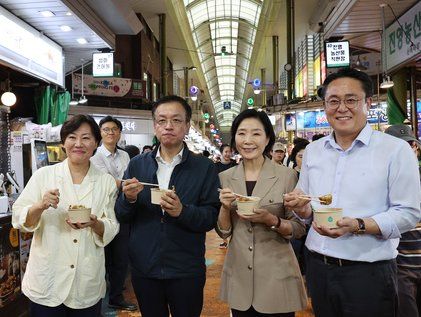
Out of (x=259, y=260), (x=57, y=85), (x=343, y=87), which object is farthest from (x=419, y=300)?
(x=57, y=85)

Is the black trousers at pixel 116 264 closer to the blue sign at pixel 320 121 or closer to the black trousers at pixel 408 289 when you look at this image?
the black trousers at pixel 408 289

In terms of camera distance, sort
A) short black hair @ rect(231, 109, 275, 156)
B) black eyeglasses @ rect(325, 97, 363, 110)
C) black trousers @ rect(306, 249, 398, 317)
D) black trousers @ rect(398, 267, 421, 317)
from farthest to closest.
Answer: black trousers @ rect(398, 267, 421, 317) < short black hair @ rect(231, 109, 275, 156) < black eyeglasses @ rect(325, 97, 363, 110) < black trousers @ rect(306, 249, 398, 317)

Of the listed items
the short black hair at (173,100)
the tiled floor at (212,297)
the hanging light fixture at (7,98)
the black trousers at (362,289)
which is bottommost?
the tiled floor at (212,297)

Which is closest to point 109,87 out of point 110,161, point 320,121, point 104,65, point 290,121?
point 104,65

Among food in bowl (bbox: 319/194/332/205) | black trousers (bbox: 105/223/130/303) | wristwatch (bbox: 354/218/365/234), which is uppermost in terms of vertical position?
food in bowl (bbox: 319/194/332/205)

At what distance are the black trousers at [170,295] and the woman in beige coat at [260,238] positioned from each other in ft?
0.61

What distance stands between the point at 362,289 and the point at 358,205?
396 millimetres

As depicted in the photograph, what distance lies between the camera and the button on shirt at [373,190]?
1.86 m

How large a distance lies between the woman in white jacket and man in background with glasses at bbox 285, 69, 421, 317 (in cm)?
113

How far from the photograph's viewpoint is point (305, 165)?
2.27m

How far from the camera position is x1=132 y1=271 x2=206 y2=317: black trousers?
232 cm

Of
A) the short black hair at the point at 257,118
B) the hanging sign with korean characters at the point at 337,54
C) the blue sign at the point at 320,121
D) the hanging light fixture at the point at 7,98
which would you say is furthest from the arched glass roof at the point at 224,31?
the short black hair at the point at 257,118

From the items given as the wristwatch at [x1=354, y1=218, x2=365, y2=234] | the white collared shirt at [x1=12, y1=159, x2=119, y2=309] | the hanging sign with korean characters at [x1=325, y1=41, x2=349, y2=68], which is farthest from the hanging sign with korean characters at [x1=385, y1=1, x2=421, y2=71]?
the white collared shirt at [x1=12, y1=159, x2=119, y2=309]

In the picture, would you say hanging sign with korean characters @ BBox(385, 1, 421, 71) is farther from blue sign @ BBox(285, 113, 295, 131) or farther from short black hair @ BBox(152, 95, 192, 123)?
blue sign @ BBox(285, 113, 295, 131)
